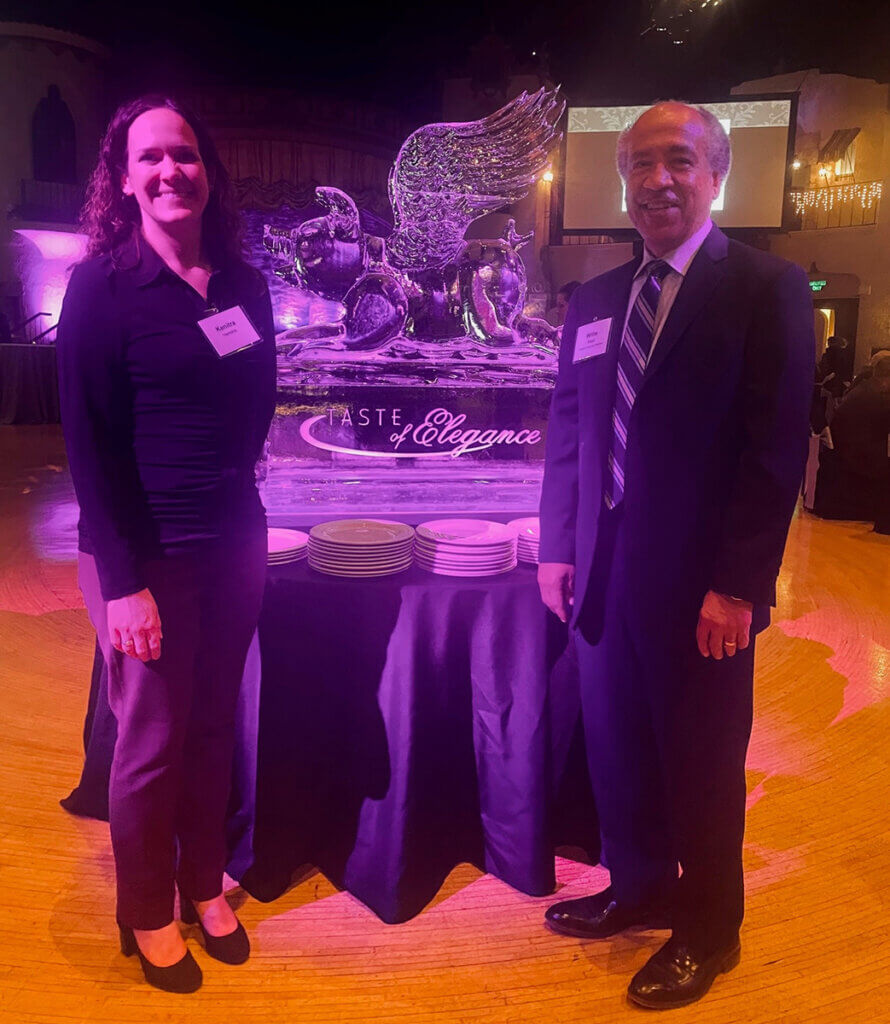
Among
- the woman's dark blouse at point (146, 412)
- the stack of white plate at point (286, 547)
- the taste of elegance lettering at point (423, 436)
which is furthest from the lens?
the taste of elegance lettering at point (423, 436)

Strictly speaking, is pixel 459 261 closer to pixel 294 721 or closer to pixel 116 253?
pixel 116 253

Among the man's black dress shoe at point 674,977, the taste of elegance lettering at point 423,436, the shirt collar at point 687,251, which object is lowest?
the man's black dress shoe at point 674,977

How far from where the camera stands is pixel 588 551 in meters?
1.47

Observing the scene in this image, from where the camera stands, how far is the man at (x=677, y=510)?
1274 mm

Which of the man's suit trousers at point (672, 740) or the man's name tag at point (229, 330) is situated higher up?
the man's name tag at point (229, 330)

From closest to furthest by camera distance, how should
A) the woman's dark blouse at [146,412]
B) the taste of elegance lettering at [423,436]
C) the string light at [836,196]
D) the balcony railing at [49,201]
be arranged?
1. the woman's dark blouse at [146,412]
2. the taste of elegance lettering at [423,436]
3. the string light at [836,196]
4. the balcony railing at [49,201]

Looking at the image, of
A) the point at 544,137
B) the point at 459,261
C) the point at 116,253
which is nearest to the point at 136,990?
the point at 116,253

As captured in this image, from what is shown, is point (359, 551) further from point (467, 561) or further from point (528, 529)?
point (528, 529)

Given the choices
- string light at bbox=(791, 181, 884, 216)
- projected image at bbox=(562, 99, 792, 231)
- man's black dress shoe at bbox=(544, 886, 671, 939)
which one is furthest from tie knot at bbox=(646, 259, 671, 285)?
string light at bbox=(791, 181, 884, 216)

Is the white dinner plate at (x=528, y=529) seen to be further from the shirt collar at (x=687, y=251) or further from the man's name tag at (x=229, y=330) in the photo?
the man's name tag at (x=229, y=330)

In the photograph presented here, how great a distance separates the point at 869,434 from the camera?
596 cm

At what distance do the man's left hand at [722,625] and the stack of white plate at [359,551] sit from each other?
73cm

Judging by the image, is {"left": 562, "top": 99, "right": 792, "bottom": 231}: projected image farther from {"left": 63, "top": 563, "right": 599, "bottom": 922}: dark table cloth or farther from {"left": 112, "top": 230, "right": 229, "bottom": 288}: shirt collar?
{"left": 112, "top": 230, "right": 229, "bottom": 288}: shirt collar

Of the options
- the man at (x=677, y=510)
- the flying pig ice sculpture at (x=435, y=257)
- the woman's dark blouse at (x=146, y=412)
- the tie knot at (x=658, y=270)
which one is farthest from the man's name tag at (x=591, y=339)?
the flying pig ice sculpture at (x=435, y=257)
